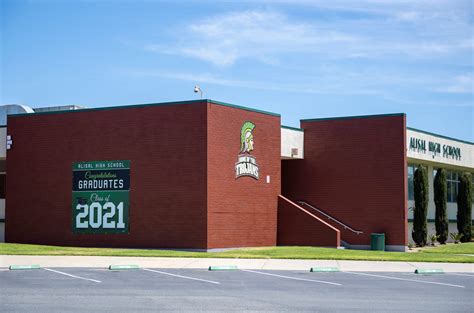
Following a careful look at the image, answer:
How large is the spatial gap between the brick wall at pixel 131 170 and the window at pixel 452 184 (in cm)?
2069

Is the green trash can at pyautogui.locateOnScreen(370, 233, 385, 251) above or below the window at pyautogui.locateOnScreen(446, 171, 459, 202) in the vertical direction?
below

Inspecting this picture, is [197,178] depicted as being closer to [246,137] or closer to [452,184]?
[246,137]

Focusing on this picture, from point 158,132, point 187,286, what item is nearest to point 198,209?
point 158,132

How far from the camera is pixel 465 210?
4141cm

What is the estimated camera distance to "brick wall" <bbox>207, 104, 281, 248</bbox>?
1104 inches

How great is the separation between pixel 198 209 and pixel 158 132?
11.4 feet

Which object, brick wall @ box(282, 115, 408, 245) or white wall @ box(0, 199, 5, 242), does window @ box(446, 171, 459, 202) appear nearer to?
brick wall @ box(282, 115, 408, 245)

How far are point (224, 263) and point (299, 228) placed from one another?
981 centimetres

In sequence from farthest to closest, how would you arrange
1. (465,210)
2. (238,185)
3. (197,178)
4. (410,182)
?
(465,210)
(410,182)
(238,185)
(197,178)

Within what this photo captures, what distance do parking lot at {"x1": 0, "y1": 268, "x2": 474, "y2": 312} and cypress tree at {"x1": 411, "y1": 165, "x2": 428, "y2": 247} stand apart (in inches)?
637

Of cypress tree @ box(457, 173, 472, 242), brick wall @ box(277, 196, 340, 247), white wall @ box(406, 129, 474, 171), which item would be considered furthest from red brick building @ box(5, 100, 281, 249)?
cypress tree @ box(457, 173, 472, 242)

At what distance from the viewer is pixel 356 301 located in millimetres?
13430

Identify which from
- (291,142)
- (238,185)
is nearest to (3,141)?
(238,185)

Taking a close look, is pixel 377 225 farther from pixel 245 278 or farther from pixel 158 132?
pixel 245 278
